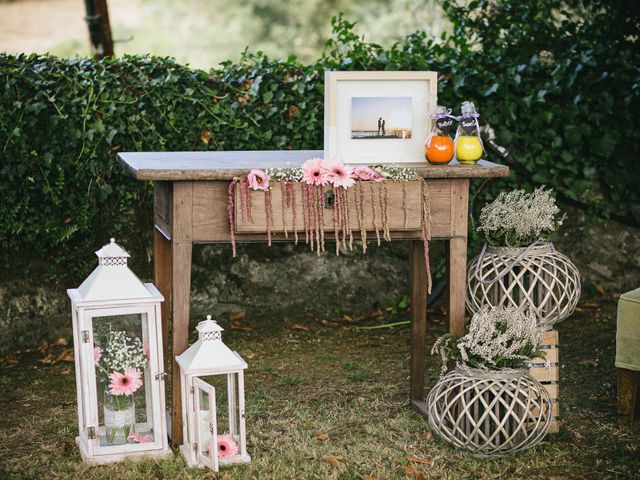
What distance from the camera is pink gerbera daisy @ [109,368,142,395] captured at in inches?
121

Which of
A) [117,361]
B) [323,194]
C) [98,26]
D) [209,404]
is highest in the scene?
[98,26]

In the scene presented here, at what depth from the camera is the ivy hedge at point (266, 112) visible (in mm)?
4355

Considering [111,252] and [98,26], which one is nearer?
[111,252]

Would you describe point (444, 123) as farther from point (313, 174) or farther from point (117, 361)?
point (117, 361)

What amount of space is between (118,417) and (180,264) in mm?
568

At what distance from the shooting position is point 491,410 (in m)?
3.12

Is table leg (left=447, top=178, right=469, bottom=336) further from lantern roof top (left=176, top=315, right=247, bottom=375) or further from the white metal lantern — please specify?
the white metal lantern

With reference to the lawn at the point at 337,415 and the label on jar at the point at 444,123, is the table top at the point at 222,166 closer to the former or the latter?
the label on jar at the point at 444,123

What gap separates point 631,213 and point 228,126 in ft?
7.47

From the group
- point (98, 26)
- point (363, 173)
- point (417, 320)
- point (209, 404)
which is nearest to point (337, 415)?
point (417, 320)

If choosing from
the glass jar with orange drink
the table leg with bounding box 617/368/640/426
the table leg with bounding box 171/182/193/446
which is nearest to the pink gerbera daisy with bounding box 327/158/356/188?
the glass jar with orange drink

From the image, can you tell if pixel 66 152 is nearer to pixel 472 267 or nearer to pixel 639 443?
pixel 472 267

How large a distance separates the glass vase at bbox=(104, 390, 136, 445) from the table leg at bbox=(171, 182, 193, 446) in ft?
0.62

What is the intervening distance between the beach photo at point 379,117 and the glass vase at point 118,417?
1233 mm
